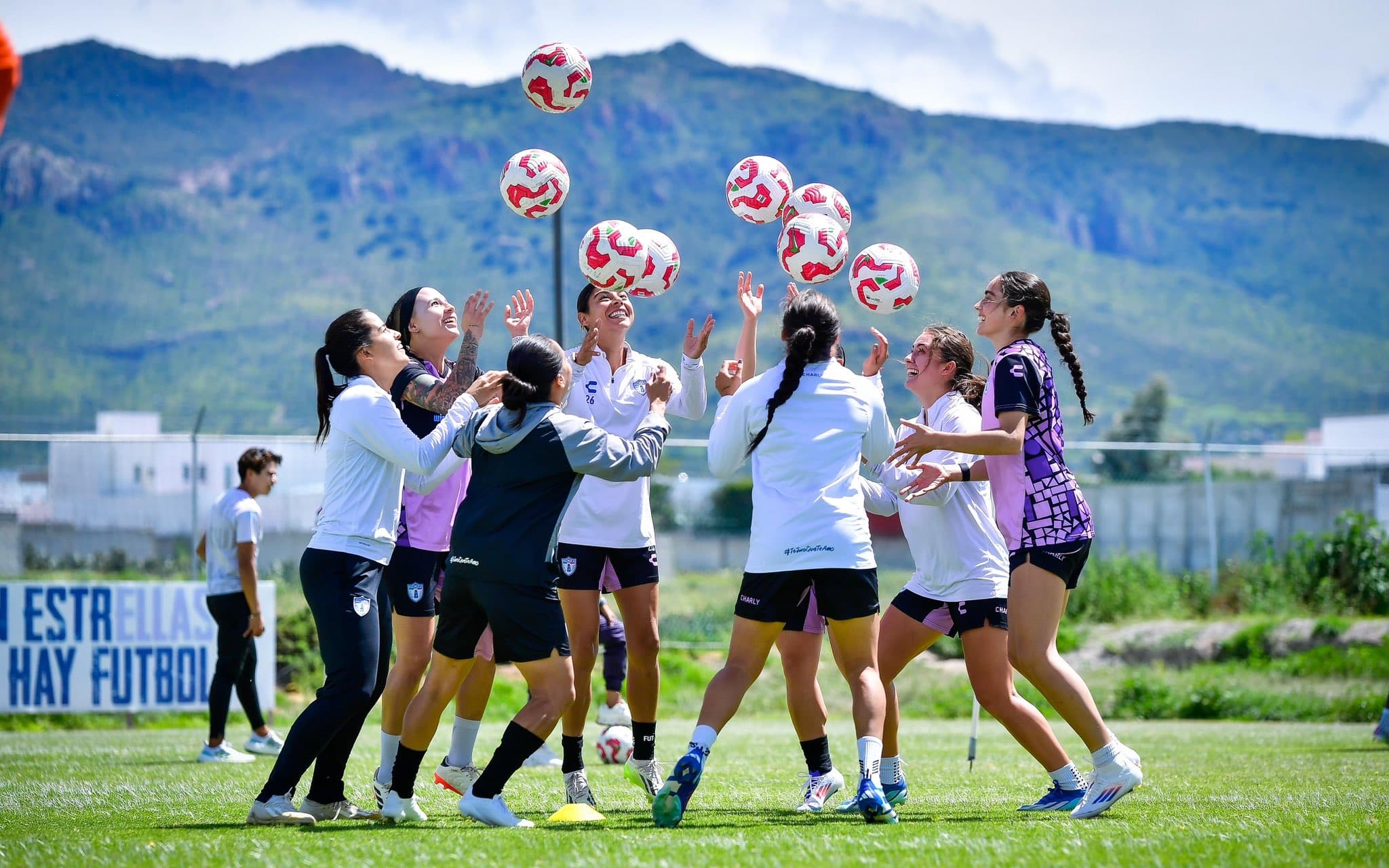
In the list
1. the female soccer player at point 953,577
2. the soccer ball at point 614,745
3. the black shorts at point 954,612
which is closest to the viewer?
the female soccer player at point 953,577

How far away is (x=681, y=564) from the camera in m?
22.3

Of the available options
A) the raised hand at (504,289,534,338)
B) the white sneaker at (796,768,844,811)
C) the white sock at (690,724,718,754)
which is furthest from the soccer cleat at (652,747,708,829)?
the raised hand at (504,289,534,338)

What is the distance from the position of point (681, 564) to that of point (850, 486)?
55.4 feet

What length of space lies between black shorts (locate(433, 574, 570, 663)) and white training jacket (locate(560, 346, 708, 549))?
3.95ft

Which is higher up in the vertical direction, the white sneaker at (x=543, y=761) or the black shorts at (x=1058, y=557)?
the black shorts at (x=1058, y=557)

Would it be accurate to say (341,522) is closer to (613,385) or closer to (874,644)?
(613,385)

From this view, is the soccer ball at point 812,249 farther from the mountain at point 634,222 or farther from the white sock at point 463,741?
the mountain at point 634,222

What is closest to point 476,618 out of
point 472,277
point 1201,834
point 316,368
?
point 316,368

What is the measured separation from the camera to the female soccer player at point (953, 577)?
596 cm

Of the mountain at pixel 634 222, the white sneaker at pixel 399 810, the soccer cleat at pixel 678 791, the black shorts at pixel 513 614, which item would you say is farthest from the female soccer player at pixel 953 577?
the mountain at pixel 634 222

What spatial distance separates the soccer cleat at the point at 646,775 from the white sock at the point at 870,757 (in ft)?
4.39

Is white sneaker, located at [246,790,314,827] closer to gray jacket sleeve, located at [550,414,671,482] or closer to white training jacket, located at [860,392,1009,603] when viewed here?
gray jacket sleeve, located at [550,414,671,482]

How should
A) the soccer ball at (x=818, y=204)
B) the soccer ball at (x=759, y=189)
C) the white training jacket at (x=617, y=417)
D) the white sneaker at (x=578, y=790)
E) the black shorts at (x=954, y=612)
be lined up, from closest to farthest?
the white sneaker at (x=578, y=790)
the black shorts at (x=954, y=612)
the white training jacket at (x=617, y=417)
the soccer ball at (x=818, y=204)
the soccer ball at (x=759, y=189)

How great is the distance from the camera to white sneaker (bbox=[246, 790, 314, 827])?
17.6 feet
